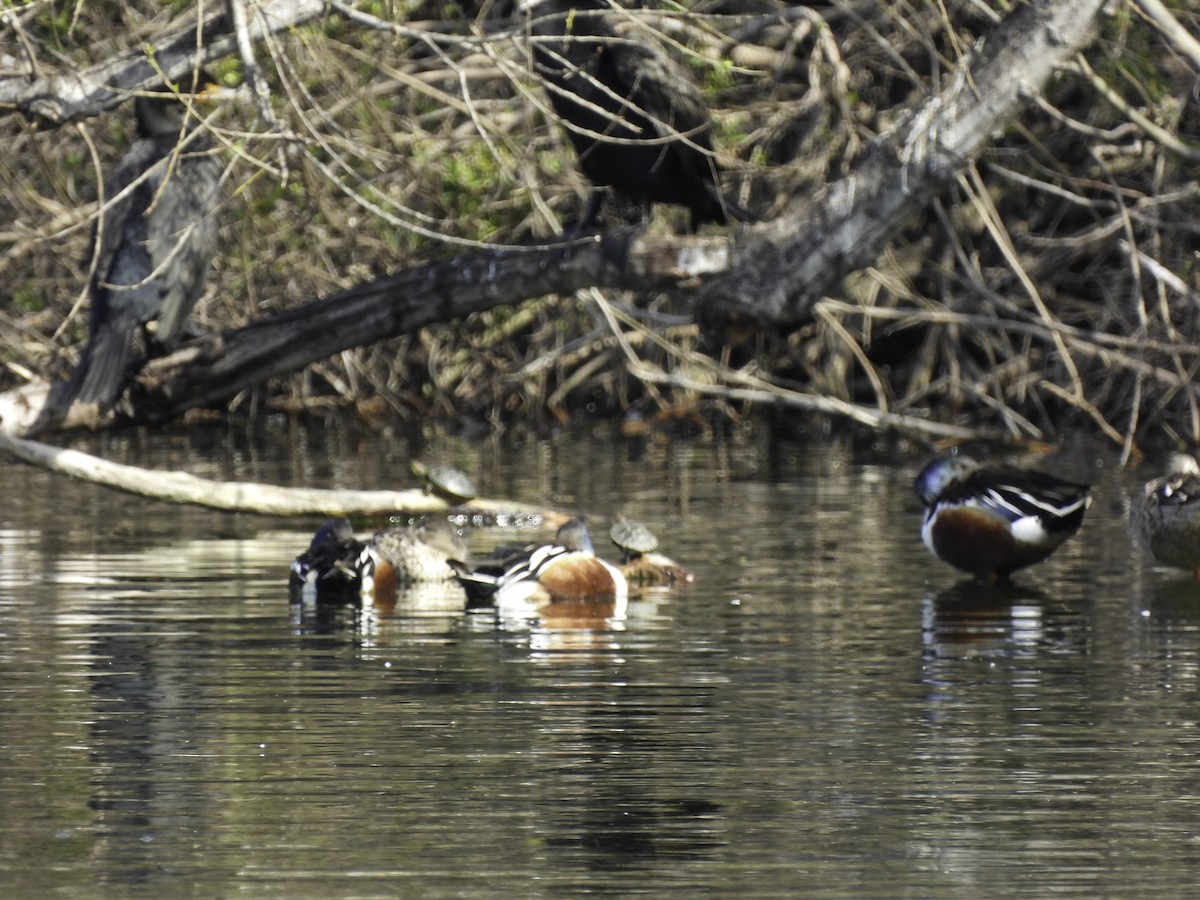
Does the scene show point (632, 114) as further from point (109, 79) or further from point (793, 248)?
point (109, 79)

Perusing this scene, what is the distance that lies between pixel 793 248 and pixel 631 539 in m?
1.28

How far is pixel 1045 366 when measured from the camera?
1230 cm

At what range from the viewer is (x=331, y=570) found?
20.4 feet

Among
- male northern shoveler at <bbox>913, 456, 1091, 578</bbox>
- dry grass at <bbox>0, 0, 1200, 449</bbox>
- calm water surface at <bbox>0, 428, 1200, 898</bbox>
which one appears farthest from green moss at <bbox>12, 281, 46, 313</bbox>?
male northern shoveler at <bbox>913, 456, 1091, 578</bbox>

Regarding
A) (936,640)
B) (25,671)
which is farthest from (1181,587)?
(25,671)

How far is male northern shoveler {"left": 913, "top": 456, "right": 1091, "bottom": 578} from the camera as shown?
260 inches

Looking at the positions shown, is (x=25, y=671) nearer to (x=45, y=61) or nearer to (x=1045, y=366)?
(x=45, y=61)

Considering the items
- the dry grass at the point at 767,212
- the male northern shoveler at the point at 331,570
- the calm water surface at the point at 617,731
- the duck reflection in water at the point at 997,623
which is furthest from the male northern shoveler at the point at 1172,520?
the dry grass at the point at 767,212

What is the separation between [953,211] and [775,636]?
7.05 meters

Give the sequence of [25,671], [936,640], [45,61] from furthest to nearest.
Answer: [45,61]
[936,640]
[25,671]

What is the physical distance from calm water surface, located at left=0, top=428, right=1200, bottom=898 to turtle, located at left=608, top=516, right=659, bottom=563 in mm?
225

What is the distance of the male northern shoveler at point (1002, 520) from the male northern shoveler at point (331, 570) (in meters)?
1.81

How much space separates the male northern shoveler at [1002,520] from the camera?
6.60m

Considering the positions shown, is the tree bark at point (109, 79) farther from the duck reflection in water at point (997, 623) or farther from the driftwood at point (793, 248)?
the duck reflection in water at point (997, 623)
